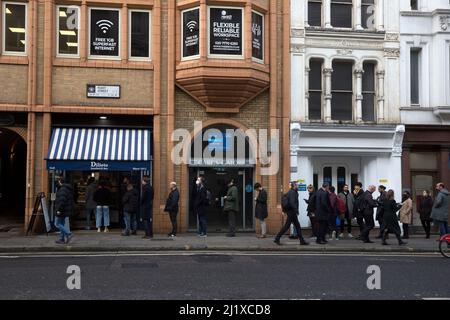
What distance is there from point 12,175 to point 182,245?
41.6ft

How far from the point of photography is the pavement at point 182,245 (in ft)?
49.2

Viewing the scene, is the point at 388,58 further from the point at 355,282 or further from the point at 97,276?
the point at 97,276

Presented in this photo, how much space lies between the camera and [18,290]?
889 centimetres

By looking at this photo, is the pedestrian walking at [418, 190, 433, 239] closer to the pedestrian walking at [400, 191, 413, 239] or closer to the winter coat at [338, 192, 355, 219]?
the pedestrian walking at [400, 191, 413, 239]

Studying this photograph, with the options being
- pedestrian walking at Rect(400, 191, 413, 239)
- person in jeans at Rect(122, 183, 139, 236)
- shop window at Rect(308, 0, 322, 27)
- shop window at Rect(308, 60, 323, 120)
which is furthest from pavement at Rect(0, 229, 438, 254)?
shop window at Rect(308, 0, 322, 27)

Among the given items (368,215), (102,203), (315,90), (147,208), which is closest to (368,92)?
(315,90)

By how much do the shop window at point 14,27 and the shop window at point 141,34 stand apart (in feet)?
11.9

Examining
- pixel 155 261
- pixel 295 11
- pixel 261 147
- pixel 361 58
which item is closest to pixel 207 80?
pixel 261 147

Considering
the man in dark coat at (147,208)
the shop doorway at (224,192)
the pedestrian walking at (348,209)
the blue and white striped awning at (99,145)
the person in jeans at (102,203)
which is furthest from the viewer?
the shop doorway at (224,192)

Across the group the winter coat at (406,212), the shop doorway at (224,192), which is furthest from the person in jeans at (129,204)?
the winter coat at (406,212)

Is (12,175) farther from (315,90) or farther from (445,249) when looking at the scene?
(445,249)

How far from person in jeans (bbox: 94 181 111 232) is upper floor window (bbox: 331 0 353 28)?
407 inches

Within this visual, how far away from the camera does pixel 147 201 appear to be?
57.0 feet

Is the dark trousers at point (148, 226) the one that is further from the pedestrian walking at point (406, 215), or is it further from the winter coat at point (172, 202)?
the pedestrian walking at point (406, 215)
